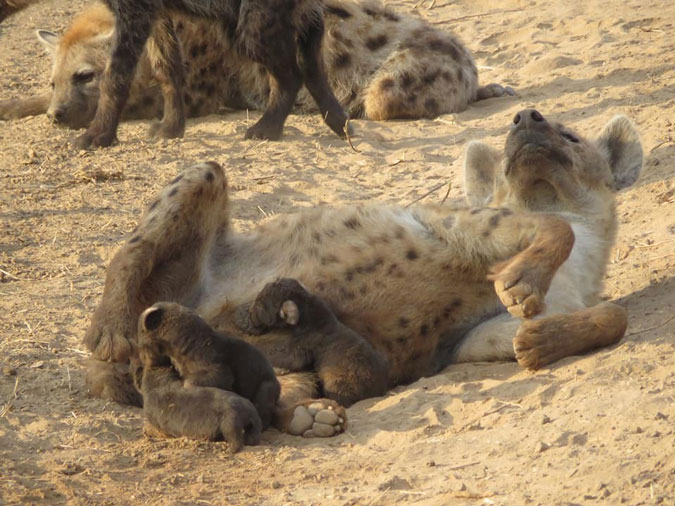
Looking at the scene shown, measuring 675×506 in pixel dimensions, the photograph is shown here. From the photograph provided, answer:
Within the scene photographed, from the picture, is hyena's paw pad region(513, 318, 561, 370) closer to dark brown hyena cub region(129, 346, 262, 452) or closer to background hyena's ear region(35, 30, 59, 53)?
dark brown hyena cub region(129, 346, 262, 452)

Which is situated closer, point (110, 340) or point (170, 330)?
point (170, 330)

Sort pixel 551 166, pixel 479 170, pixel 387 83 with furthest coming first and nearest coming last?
pixel 387 83
pixel 479 170
pixel 551 166

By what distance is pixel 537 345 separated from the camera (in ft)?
11.7

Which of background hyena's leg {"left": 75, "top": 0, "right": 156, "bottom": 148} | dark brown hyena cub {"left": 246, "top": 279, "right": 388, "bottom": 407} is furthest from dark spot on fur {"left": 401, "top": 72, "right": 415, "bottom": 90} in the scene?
dark brown hyena cub {"left": 246, "top": 279, "right": 388, "bottom": 407}

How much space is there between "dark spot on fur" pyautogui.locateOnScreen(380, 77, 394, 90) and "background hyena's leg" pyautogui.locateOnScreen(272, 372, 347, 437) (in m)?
4.54

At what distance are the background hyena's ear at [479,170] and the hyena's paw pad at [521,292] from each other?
1.18 metres

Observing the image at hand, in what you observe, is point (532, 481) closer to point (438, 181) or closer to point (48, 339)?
point (48, 339)

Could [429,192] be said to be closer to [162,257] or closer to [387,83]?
[387,83]

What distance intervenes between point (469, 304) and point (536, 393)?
0.75 meters

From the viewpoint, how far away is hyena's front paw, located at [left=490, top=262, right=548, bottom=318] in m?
3.51

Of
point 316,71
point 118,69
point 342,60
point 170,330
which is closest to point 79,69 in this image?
point 118,69

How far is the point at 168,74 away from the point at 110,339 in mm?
4082

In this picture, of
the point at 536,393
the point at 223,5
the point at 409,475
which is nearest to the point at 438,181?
the point at 223,5

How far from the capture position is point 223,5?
7258 millimetres
